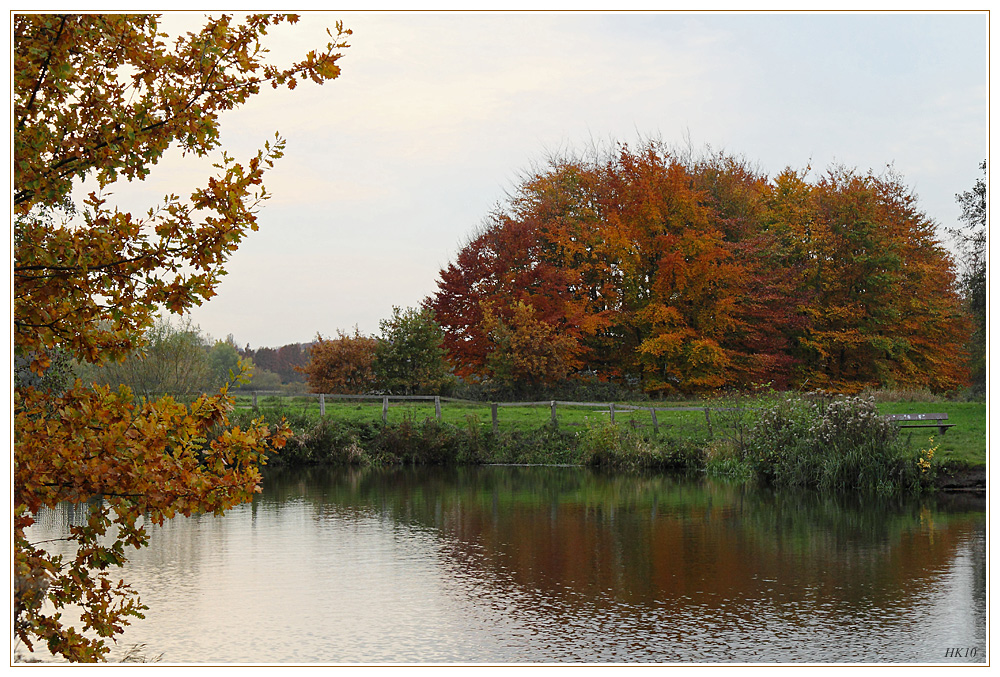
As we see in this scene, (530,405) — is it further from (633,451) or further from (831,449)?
(831,449)

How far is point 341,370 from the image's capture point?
1252 inches

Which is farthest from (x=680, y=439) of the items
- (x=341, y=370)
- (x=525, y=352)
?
(x=341, y=370)

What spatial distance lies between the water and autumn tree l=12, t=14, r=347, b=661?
120 inches

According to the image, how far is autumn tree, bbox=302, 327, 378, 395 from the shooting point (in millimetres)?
31953

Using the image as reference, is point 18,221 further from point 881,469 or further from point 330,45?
point 881,469

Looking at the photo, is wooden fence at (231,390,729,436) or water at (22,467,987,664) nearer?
water at (22,467,987,664)

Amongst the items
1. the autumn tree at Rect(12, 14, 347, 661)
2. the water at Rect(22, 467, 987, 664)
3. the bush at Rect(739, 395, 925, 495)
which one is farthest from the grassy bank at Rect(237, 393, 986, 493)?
the autumn tree at Rect(12, 14, 347, 661)

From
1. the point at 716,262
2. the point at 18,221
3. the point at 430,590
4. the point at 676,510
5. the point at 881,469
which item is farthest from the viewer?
the point at 716,262

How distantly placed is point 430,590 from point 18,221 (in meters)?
6.06

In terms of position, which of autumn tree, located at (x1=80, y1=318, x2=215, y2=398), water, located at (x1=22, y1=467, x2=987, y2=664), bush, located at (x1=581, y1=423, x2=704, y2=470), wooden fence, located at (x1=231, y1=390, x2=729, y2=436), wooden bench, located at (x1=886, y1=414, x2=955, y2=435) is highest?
autumn tree, located at (x1=80, y1=318, x2=215, y2=398)

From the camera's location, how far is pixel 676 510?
16.3m

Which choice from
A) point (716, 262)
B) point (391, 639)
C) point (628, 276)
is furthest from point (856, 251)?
point (391, 639)

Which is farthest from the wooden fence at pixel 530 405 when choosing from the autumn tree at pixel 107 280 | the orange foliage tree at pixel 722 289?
the autumn tree at pixel 107 280

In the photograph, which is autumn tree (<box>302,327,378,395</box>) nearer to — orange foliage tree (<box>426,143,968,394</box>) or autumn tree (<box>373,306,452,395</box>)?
autumn tree (<box>373,306,452,395</box>)
